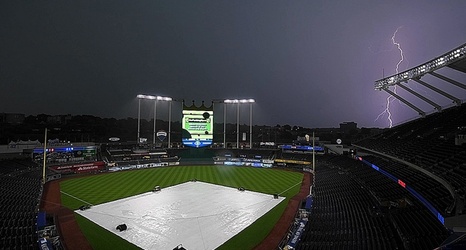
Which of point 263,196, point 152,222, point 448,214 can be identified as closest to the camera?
point 448,214

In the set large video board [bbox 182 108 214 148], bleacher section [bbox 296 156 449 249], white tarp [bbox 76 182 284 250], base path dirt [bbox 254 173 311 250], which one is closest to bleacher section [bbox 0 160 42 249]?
white tarp [bbox 76 182 284 250]

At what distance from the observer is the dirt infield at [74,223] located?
54.4ft

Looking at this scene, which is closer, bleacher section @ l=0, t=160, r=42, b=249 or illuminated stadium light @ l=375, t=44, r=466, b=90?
bleacher section @ l=0, t=160, r=42, b=249

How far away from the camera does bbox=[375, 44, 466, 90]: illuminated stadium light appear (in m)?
20.7

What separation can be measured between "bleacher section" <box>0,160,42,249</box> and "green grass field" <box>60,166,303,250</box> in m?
3.21

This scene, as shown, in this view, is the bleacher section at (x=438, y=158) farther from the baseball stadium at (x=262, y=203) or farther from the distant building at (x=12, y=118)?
the distant building at (x=12, y=118)

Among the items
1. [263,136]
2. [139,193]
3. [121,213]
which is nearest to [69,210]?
[121,213]

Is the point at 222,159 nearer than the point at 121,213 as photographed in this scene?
No

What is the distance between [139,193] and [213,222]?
13742 millimetres

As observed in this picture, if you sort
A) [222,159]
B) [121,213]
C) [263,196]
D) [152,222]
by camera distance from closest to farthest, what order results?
[152,222] < [121,213] < [263,196] < [222,159]

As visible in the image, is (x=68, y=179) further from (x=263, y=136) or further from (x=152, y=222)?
(x=263, y=136)

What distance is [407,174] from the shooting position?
20.7 metres

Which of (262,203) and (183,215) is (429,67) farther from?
(183,215)

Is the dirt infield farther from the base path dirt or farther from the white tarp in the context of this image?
the white tarp
